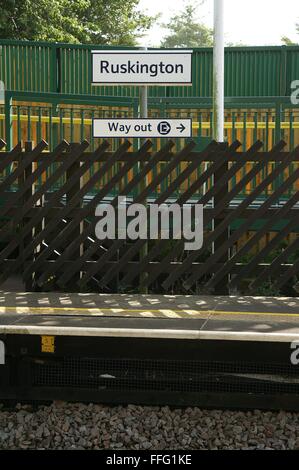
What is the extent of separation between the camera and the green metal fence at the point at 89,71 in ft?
42.0

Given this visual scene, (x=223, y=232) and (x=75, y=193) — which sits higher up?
(x=75, y=193)

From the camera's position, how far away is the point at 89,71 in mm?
13016

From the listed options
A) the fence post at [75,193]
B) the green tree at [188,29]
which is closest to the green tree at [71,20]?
the fence post at [75,193]

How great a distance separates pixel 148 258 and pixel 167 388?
6.27 ft

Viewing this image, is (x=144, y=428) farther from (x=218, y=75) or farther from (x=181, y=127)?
(x=218, y=75)

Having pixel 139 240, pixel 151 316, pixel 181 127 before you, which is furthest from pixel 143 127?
pixel 151 316

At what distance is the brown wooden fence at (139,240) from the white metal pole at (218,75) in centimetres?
78

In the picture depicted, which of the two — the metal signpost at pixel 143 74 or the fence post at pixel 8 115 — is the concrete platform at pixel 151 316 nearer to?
the metal signpost at pixel 143 74

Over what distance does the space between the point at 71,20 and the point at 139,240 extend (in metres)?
19.1

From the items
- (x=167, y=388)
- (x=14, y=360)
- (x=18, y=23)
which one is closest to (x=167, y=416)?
(x=167, y=388)

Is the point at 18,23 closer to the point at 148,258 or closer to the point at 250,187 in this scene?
the point at 250,187

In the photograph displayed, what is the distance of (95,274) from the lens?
22.5 ft

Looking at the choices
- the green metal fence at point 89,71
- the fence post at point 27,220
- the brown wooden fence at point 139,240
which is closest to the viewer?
the brown wooden fence at point 139,240

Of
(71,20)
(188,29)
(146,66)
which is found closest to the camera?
(146,66)
